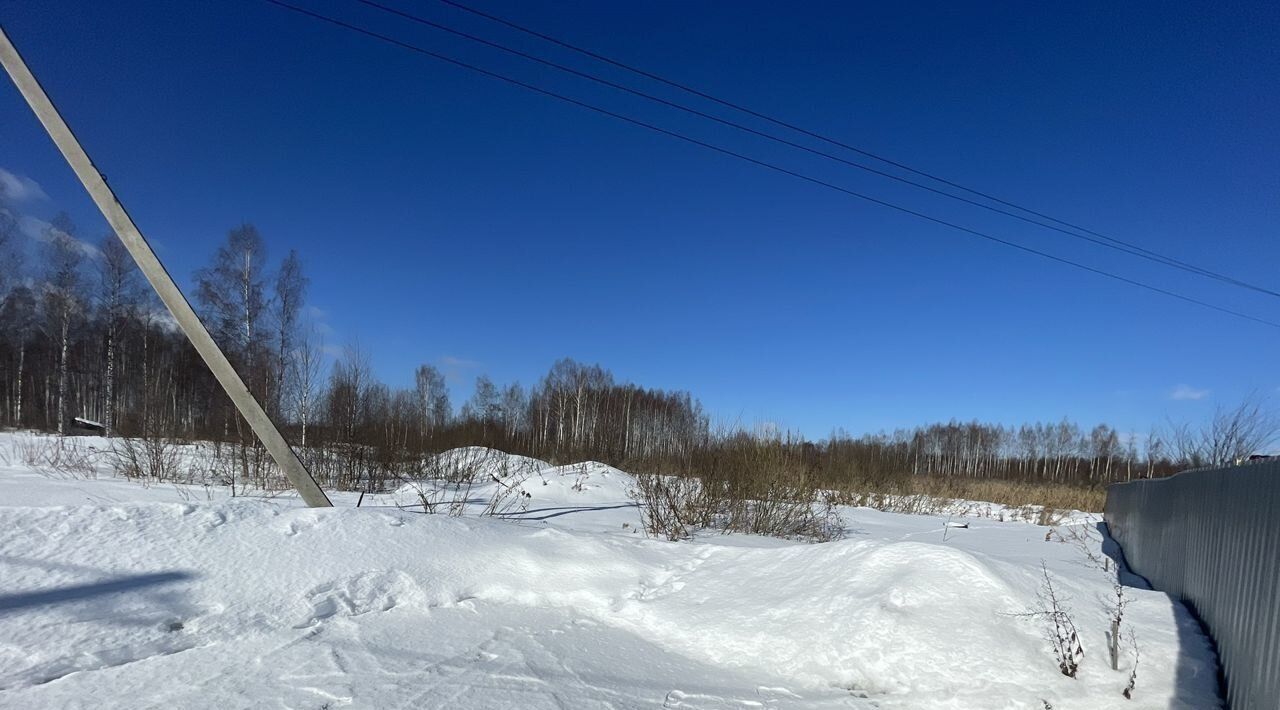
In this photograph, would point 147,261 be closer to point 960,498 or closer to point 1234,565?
point 1234,565

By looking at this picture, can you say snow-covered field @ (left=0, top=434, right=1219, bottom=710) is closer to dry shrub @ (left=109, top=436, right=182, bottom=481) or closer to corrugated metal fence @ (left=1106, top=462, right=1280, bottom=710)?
corrugated metal fence @ (left=1106, top=462, right=1280, bottom=710)

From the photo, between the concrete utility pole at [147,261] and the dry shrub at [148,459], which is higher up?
the concrete utility pole at [147,261]

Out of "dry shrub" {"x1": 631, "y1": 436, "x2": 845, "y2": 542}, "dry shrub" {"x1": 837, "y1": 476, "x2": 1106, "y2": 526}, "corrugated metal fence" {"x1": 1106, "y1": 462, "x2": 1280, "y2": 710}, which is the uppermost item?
"corrugated metal fence" {"x1": 1106, "y1": 462, "x2": 1280, "y2": 710}

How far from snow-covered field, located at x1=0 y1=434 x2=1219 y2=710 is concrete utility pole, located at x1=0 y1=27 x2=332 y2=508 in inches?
21.8

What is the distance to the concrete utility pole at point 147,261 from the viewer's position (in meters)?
5.73

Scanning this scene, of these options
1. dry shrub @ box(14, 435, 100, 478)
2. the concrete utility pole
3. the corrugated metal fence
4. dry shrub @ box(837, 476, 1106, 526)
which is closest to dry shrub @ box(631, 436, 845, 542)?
the corrugated metal fence

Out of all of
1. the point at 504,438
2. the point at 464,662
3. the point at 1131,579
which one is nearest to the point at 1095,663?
the point at 464,662

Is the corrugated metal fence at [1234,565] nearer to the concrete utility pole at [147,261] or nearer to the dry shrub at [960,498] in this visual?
the concrete utility pole at [147,261]

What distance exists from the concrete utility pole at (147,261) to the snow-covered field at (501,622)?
0.55 m

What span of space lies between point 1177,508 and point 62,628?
9.53 meters

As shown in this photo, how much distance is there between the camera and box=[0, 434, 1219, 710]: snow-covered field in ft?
11.3

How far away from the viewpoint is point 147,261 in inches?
232

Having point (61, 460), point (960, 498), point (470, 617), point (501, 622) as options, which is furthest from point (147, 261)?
point (960, 498)

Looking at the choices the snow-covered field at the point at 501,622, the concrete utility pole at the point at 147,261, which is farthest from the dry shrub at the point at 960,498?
the concrete utility pole at the point at 147,261
